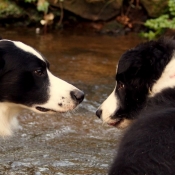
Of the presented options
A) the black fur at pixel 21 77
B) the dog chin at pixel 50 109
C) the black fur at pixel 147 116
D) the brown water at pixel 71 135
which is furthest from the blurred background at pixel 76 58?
the black fur at pixel 21 77

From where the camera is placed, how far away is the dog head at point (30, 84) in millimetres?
4105

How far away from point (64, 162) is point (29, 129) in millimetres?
955

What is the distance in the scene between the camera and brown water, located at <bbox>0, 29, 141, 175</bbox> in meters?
4.66

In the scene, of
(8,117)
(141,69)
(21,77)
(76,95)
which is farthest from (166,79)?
(8,117)

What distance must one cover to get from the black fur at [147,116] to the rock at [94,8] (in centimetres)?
731

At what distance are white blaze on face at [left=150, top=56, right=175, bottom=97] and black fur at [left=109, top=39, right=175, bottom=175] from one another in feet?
0.11

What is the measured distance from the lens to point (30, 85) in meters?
4.15

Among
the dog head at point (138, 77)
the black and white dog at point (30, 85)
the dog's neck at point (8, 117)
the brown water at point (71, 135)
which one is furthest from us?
the brown water at point (71, 135)

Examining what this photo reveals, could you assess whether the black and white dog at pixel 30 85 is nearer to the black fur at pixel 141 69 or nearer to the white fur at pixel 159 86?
the white fur at pixel 159 86

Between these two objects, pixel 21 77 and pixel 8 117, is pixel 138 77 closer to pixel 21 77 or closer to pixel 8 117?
pixel 21 77

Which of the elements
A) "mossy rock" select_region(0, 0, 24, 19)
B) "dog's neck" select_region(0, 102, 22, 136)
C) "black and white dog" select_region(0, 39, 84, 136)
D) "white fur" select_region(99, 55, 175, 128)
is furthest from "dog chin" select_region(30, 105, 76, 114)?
"mossy rock" select_region(0, 0, 24, 19)

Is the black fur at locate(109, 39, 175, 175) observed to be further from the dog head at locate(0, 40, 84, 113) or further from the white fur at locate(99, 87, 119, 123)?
the dog head at locate(0, 40, 84, 113)

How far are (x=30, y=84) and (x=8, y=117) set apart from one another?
0.44 metres

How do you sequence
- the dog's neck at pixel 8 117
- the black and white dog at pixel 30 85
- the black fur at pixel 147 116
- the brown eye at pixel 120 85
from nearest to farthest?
1. the black fur at pixel 147 116
2. the brown eye at pixel 120 85
3. the black and white dog at pixel 30 85
4. the dog's neck at pixel 8 117
